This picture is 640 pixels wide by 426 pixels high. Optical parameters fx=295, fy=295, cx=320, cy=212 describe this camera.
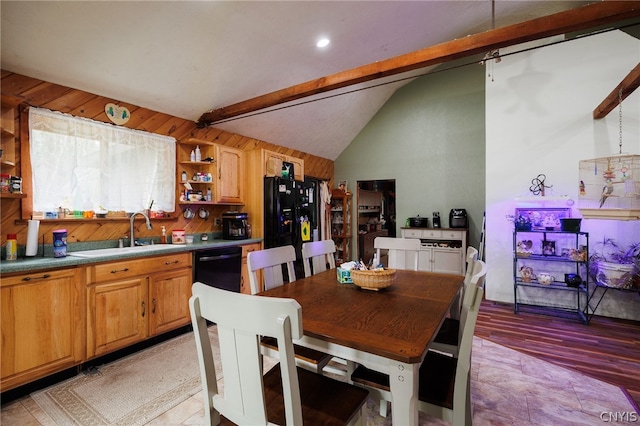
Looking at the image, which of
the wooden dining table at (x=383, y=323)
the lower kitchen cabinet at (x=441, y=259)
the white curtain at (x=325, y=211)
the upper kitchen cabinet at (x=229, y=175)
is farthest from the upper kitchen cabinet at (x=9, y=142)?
the lower kitchen cabinet at (x=441, y=259)

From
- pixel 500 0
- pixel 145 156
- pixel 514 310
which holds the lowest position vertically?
pixel 514 310

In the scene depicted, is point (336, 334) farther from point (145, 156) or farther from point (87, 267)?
point (145, 156)

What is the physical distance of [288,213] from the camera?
451 centimetres

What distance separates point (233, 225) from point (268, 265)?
210 centimetres

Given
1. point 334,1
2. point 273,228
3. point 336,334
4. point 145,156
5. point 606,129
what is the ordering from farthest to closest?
point 273,228
point 606,129
point 145,156
point 334,1
point 336,334

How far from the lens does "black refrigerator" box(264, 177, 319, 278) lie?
428 cm

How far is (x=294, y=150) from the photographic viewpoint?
19.3 ft

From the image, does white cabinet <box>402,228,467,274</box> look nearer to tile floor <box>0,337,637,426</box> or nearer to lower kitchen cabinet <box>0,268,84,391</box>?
tile floor <box>0,337,637,426</box>

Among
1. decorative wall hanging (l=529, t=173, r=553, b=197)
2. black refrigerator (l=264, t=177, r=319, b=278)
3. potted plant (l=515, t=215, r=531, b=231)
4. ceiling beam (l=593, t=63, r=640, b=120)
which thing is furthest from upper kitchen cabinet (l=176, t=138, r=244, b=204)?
ceiling beam (l=593, t=63, r=640, b=120)

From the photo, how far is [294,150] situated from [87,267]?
4.11 m

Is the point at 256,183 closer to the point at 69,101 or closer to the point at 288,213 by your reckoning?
the point at 288,213

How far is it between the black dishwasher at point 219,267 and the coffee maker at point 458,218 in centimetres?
377

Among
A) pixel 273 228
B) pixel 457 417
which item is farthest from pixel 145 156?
pixel 457 417

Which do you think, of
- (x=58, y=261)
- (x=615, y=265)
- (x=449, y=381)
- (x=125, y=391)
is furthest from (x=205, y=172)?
(x=615, y=265)
